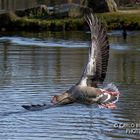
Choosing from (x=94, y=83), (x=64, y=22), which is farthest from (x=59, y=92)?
(x=64, y=22)

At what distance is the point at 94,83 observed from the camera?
1287 cm

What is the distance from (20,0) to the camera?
69188 millimetres

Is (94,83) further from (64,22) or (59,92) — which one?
(64,22)

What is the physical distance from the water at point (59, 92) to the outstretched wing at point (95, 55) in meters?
0.58

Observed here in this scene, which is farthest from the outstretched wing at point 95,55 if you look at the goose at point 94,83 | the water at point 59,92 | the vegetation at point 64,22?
the vegetation at point 64,22

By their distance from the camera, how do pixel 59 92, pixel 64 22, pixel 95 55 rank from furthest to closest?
pixel 64 22
pixel 59 92
pixel 95 55

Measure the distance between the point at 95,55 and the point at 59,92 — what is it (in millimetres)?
2501

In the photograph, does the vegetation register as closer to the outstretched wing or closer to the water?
the water

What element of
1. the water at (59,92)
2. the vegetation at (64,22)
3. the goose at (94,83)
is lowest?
the vegetation at (64,22)

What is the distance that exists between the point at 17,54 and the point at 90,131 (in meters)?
15.3

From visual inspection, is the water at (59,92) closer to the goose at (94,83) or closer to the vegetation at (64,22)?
the goose at (94,83)

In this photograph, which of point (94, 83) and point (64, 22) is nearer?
point (94, 83)

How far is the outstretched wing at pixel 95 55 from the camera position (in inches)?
501

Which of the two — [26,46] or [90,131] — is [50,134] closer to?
[90,131]
